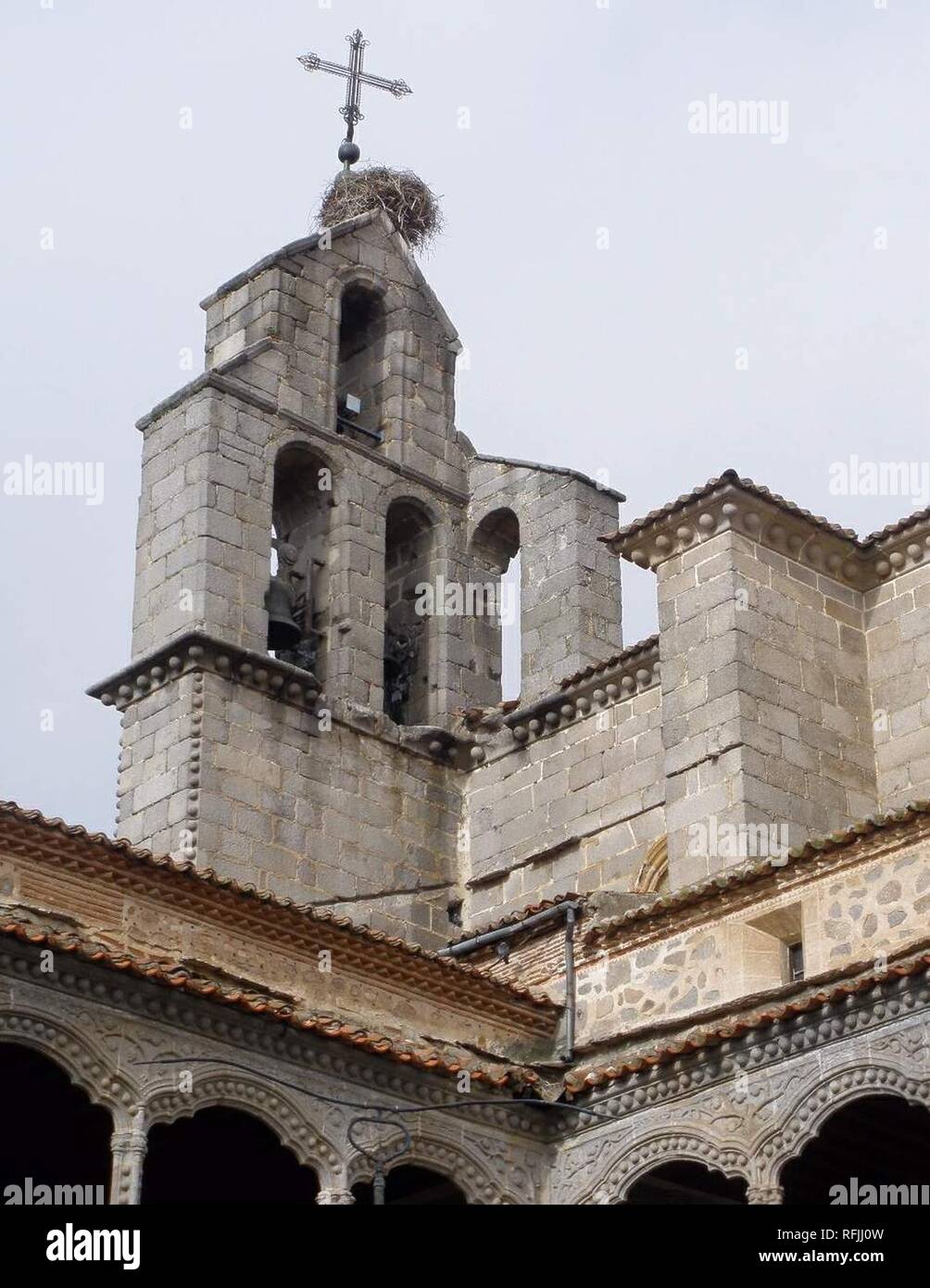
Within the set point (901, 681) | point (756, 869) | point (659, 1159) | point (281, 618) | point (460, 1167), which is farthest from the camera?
point (281, 618)

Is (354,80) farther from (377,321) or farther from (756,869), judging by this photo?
(756,869)

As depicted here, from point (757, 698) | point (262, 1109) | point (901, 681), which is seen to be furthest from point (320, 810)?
point (262, 1109)

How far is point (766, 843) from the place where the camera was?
22.0m

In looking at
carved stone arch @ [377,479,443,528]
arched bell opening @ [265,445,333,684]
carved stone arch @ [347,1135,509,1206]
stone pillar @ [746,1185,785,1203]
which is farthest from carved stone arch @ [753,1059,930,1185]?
carved stone arch @ [377,479,443,528]

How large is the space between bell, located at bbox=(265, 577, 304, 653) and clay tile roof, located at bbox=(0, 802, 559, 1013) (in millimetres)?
6123

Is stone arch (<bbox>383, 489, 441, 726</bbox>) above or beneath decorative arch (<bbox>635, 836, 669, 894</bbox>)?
above

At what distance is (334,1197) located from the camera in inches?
701

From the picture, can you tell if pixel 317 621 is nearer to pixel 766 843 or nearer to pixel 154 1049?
pixel 766 843

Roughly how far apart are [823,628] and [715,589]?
1.11 metres

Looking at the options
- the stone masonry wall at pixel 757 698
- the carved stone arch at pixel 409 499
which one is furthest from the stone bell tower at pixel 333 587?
the stone masonry wall at pixel 757 698

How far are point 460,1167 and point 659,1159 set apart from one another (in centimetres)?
129

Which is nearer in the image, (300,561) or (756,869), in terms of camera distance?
(756,869)

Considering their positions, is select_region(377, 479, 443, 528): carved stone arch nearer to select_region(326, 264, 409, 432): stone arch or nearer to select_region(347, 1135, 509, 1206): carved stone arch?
select_region(326, 264, 409, 432): stone arch

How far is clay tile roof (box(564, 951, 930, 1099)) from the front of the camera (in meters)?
17.2
